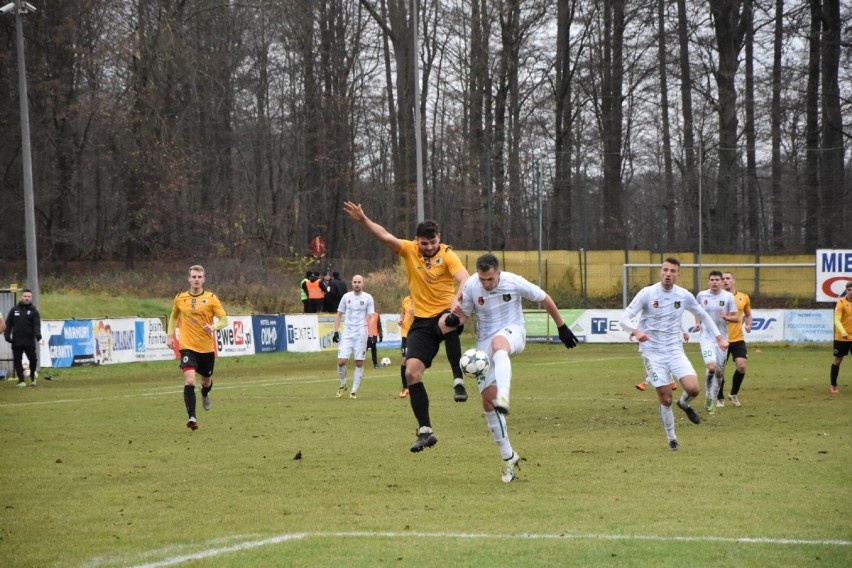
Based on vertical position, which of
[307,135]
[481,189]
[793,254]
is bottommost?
[793,254]

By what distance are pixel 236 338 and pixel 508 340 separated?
76.1 ft

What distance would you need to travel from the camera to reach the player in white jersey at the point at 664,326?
1309 centimetres

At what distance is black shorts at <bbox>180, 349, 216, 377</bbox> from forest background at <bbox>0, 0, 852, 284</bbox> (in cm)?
1994

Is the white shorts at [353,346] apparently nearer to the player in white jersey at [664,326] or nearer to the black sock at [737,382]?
the black sock at [737,382]

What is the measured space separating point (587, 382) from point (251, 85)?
32.2 metres

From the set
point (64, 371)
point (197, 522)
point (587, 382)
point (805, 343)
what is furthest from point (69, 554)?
point (805, 343)

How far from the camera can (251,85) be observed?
51.3 meters

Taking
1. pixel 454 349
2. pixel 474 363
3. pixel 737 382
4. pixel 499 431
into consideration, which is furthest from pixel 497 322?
pixel 737 382

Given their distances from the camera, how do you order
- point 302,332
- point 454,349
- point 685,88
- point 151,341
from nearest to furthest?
point 454,349 → point 151,341 → point 302,332 → point 685,88

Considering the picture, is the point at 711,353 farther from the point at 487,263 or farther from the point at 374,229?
the point at 487,263

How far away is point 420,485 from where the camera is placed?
9898 mm

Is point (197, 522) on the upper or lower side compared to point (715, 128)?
lower

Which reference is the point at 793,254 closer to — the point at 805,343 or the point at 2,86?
the point at 805,343

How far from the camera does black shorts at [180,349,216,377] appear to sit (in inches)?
606
